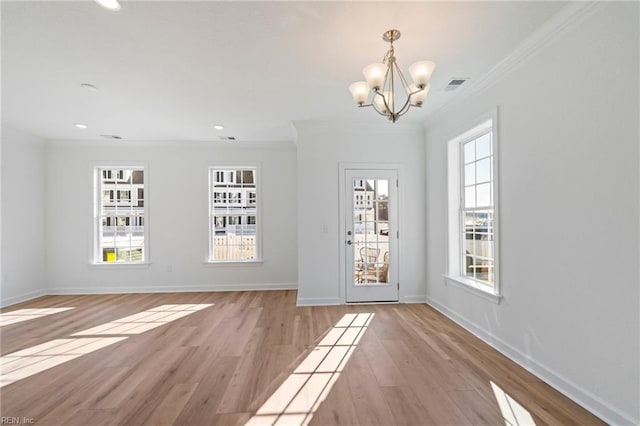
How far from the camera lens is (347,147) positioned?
4.43 metres

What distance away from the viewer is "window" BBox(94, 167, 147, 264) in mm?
5453

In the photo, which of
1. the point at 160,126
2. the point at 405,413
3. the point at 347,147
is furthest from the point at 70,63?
the point at 405,413

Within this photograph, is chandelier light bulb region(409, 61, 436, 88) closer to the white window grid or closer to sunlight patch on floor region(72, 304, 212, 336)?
the white window grid

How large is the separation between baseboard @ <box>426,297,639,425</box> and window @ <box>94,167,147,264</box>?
564 centimetres

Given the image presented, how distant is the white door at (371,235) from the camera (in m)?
4.44

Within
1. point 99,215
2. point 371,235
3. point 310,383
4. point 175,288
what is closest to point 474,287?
point 371,235

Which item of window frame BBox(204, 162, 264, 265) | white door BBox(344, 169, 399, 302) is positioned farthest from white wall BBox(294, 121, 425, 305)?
window frame BBox(204, 162, 264, 265)

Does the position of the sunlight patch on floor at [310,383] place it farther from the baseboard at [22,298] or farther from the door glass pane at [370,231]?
the baseboard at [22,298]

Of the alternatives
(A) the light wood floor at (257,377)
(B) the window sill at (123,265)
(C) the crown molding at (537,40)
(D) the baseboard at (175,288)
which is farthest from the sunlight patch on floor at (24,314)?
(C) the crown molding at (537,40)

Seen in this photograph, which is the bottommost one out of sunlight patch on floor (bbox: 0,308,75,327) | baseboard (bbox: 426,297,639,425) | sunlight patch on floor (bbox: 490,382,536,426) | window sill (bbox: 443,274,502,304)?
sunlight patch on floor (bbox: 0,308,75,327)

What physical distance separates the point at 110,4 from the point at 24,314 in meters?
4.57

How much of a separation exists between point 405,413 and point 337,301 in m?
2.46

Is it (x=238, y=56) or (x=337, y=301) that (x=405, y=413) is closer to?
(x=337, y=301)

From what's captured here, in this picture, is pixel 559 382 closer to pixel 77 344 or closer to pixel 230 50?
pixel 230 50
